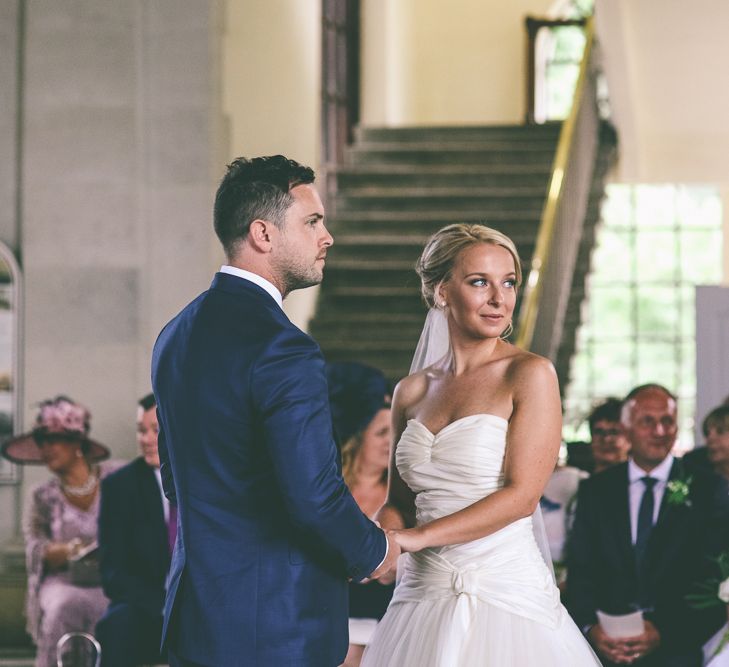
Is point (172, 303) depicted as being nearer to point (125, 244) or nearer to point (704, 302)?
point (125, 244)

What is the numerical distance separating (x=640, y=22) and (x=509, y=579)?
23.0ft

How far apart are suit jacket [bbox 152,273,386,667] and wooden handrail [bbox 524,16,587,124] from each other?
44.4ft

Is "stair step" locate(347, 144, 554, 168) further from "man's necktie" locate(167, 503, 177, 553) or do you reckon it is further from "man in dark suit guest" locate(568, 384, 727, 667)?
"man in dark suit guest" locate(568, 384, 727, 667)

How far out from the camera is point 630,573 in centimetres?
498

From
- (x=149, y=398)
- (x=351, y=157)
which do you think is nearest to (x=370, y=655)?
(x=149, y=398)

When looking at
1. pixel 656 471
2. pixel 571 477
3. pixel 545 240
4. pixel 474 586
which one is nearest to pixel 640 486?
pixel 656 471

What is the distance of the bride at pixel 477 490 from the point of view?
3.27 metres

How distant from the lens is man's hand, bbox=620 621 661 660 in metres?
4.75

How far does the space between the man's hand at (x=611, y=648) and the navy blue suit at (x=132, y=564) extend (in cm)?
178

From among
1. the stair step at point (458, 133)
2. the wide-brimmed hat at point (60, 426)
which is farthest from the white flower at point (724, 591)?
the stair step at point (458, 133)

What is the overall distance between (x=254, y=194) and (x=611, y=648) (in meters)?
2.58

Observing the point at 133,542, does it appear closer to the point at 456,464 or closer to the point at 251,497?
the point at 456,464

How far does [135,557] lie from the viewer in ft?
18.1

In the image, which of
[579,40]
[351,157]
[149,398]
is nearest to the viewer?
[149,398]
